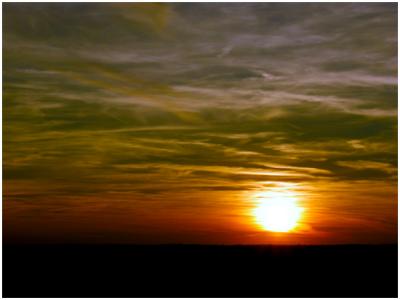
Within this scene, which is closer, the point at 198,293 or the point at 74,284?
the point at 198,293

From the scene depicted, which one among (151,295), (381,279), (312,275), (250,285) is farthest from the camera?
(312,275)

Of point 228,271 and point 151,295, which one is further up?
point 228,271

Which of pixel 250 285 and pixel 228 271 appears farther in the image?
pixel 228 271

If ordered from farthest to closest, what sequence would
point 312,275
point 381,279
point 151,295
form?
point 312,275
point 381,279
point 151,295

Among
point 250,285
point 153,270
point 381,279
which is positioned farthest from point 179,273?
point 381,279

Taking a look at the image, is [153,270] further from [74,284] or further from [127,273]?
[74,284]

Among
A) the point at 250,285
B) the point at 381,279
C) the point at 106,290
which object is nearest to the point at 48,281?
the point at 106,290

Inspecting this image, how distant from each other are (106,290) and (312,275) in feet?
32.4

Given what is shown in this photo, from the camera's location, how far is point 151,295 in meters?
18.9

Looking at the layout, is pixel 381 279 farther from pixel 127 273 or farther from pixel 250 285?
pixel 127 273

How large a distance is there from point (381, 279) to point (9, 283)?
14738 millimetres

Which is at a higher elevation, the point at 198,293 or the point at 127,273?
the point at 127,273

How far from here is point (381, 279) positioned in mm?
23625

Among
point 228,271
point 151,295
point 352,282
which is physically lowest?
point 151,295
